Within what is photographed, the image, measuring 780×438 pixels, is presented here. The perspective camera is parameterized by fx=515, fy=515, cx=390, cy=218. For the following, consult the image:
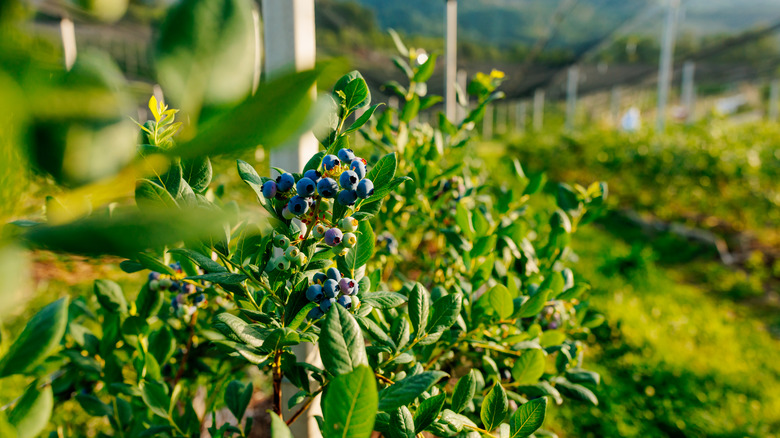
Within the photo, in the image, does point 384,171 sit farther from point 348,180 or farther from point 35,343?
point 35,343

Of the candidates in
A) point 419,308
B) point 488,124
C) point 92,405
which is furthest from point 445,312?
point 488,124

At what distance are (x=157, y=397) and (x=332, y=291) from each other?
46 cm

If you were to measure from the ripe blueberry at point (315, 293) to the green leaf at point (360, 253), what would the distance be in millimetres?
60

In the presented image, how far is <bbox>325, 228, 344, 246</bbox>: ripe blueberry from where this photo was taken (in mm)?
572

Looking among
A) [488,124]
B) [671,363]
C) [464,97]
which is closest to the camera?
[464,97]

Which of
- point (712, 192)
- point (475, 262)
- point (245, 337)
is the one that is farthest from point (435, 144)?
point (712, 192)

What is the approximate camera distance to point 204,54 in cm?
17

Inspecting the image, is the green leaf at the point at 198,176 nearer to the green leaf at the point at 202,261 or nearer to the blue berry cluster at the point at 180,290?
the green leaf at the point at 202,261

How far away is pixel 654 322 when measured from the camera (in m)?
2.80

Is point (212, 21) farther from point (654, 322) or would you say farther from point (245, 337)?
point (654, 322)

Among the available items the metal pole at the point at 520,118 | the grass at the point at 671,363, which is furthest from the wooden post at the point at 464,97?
the metal pole at the point at 520,118

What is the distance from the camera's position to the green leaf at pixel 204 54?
16 centimetres

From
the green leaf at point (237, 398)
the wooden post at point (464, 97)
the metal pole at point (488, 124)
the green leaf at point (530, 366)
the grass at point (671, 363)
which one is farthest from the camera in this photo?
the metal pole at point (488, 124)

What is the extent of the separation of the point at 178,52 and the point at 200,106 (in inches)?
0.7
